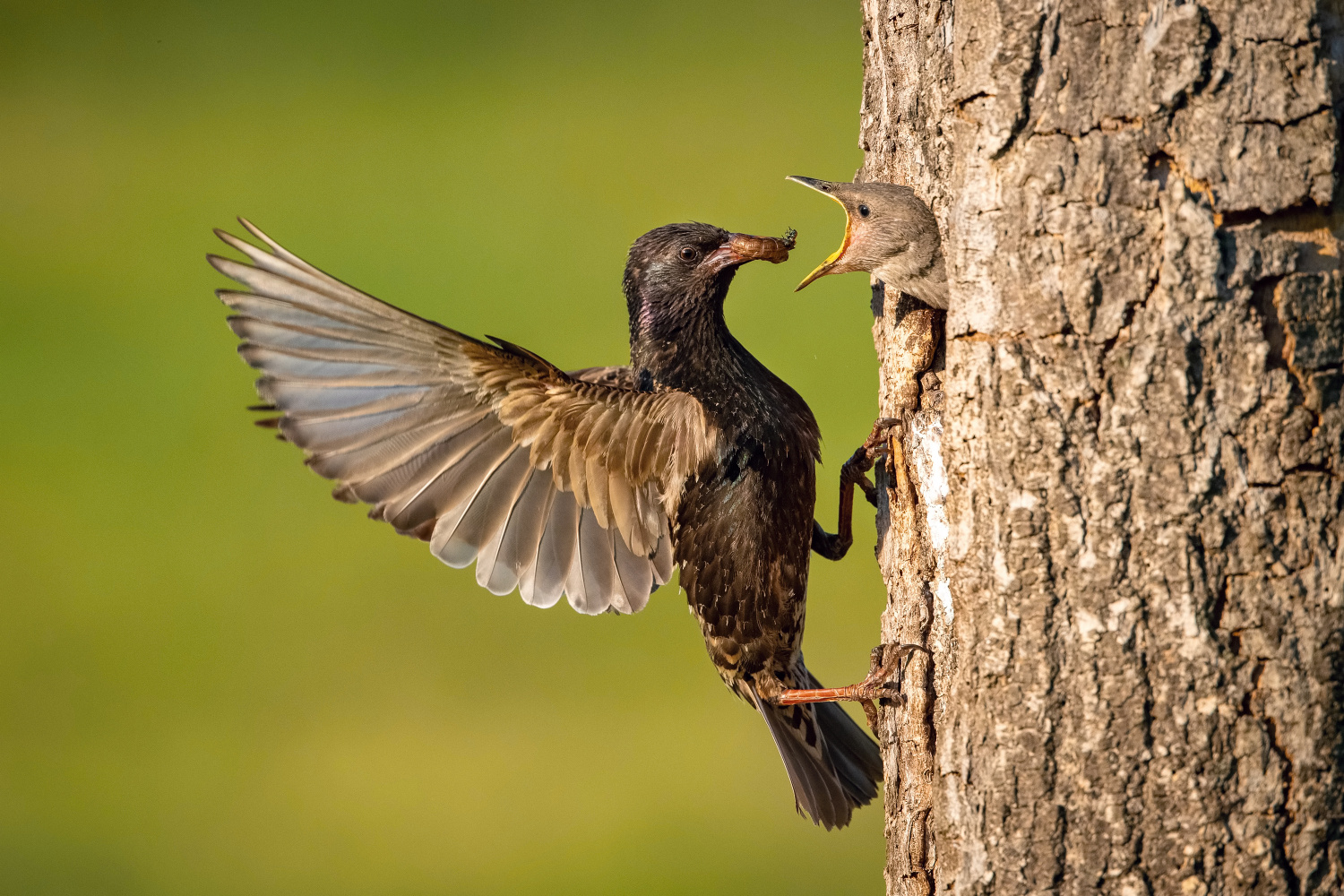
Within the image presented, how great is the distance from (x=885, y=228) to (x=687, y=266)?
97 cm

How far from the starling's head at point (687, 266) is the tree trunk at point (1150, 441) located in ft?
3.78

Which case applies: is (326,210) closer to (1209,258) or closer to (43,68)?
(43,68)

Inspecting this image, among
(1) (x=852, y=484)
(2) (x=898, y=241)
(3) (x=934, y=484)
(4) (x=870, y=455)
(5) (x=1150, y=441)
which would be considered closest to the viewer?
(5) (x=1150, y=441)

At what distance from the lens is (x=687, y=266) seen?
3076 millimetres

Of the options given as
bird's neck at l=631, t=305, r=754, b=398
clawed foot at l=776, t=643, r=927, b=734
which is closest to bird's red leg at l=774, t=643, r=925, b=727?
clawed foot at l=776, t=643, r=927, b=734

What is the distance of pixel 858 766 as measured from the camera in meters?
3.30

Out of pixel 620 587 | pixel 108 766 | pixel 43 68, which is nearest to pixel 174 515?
pixel 108 766

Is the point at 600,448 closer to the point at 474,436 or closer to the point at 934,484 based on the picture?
the point at 474,436

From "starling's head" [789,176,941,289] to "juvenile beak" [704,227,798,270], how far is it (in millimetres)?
694

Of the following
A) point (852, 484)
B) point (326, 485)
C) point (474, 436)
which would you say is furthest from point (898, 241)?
point (326, 485)

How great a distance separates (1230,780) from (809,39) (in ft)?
25.1

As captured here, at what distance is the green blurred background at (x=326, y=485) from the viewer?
6.32 m

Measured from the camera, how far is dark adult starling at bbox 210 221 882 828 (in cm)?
270

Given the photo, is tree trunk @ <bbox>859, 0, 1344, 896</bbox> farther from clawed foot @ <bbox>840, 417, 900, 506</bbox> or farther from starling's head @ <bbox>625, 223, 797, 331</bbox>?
starling's head @ <bbox>625, 223, 797, 331</bbox>
